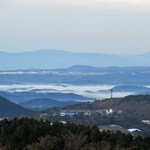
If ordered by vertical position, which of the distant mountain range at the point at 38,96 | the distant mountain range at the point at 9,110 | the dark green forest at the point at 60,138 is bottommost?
the dark green forest at the point at 60,138

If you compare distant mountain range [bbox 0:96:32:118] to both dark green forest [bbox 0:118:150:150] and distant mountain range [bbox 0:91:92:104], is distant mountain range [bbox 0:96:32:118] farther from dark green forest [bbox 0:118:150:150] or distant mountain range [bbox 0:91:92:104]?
dark green forest [bbox 0:118:150:150]

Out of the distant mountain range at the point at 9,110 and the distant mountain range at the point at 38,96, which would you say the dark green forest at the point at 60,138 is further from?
the distant mountain range at the point at 38,96

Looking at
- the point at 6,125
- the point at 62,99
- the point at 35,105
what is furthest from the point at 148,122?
the point at 62,99

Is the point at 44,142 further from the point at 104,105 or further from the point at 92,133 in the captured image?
the point at 104,105

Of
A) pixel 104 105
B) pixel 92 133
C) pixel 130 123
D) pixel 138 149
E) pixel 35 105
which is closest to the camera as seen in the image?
pixel 138 149

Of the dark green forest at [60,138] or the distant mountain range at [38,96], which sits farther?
the distant mountain range at [38,96]

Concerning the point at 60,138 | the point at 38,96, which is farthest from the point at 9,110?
the point at 60,138

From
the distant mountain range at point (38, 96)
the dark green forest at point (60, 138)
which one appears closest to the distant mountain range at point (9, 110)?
the distant mountain range at point (38, 96)

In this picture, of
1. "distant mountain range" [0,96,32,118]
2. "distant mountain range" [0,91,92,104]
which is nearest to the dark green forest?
"distant mountain range" [0,96,32,118]
